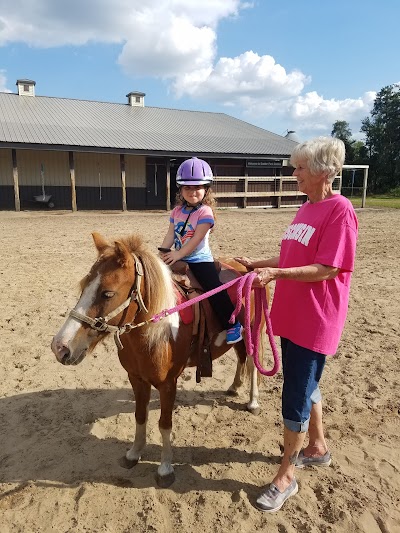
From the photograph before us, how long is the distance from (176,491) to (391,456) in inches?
64.8

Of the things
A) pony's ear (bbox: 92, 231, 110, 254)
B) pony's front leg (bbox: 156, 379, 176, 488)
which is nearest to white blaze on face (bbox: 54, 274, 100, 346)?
pony's ear (bbox: 92, 231, 110, 254)

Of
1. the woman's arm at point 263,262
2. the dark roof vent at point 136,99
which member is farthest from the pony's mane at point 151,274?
the dark roof vent at point 136,99

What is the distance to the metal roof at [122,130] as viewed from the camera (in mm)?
19016

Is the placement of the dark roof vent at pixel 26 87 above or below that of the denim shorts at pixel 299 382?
above

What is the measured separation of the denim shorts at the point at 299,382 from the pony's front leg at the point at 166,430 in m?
0.79

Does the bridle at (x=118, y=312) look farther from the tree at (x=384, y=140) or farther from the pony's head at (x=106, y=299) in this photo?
the tree at (x=384, y=140)

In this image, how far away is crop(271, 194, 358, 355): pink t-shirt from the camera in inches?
84.7

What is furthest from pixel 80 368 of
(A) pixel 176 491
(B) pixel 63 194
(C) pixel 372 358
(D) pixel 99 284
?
(B) pixel 63 194

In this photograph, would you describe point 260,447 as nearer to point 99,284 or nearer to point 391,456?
point 391,456

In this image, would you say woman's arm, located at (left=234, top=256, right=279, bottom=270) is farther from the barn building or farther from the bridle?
the barn building

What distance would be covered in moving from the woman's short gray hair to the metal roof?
17970 mm

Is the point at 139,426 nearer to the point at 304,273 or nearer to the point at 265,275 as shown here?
the point at 265,275

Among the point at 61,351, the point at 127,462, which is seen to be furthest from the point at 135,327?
the point at 127,462

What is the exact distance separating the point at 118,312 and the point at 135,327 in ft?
0.58
